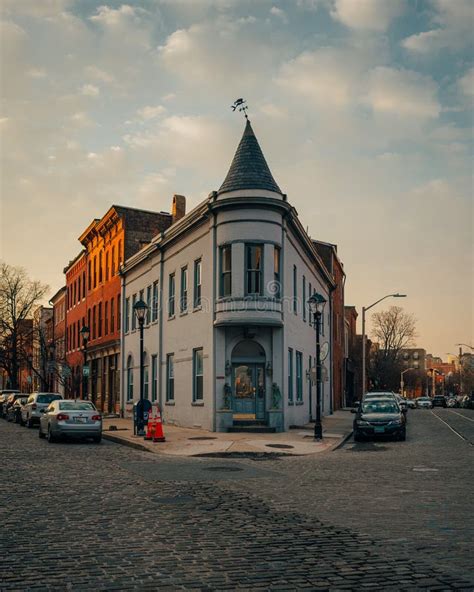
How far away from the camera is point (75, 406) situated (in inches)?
958

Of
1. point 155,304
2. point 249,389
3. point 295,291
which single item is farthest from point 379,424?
point 155,304

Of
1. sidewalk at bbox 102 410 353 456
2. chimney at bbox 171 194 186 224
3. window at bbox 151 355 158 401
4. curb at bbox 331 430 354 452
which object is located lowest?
curb at bbox 331 430 354 452

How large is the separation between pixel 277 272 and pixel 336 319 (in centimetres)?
2475

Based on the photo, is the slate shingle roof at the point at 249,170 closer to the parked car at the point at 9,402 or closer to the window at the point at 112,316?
the window at the point at 112,316

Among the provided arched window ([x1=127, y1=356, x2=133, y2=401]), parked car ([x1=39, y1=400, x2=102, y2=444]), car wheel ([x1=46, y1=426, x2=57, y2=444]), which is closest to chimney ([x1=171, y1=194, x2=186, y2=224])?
arched window ([x1=127, y1=356, x2=133, y2=401])

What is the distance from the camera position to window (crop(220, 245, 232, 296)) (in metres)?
27.0

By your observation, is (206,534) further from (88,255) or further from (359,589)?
(88,255)

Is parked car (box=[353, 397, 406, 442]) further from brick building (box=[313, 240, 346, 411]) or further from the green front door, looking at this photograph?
brick building (box=[313, 240, 346, 411])

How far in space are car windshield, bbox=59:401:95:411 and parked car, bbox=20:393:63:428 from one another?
7.89 metres

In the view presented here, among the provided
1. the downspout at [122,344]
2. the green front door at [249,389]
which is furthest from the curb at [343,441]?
the downspout at [122,344]

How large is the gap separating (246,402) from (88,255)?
99.0 ft

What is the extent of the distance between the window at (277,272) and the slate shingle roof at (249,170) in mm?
2416

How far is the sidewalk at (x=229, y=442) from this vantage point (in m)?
20.4

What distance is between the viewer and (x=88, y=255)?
53.9 metres
